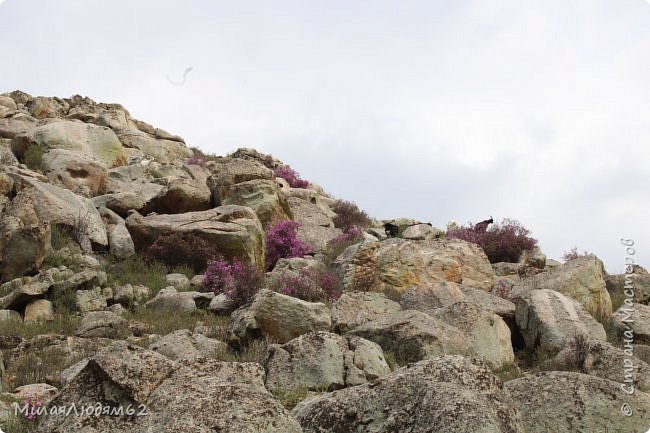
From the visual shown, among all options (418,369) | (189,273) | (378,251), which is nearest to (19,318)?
(189,273)

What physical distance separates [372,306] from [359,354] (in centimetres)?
398

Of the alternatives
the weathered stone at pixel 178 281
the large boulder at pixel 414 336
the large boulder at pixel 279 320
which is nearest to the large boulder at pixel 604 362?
the large boulder at pixel 414 336

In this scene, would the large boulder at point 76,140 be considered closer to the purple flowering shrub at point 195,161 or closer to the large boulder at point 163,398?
the purple flowering shrub at point 195,161

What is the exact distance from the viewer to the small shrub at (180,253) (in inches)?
691

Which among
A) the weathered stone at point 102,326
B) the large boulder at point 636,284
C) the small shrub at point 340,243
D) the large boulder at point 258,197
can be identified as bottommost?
the weathered stone at point 102,326

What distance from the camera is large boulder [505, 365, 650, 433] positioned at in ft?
24.1

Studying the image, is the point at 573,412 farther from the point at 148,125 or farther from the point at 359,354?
the point at 148,125

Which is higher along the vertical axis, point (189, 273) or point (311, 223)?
point (311, 223)

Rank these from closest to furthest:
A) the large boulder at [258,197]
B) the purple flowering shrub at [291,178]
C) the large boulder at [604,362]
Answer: the large boulder at [604,362]
the large boulder at [258,197]
the purple flowering shrub at [291,178]

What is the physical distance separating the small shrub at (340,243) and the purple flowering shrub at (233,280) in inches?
141

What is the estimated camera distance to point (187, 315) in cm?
Answer: 1375

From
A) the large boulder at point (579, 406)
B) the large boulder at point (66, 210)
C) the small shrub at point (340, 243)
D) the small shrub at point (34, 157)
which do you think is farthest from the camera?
the small shrub at point (34, 157)

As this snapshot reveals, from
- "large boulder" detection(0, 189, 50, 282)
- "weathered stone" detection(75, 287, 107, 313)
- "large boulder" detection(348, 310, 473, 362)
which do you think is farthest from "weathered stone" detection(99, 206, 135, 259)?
"large boulder" detection(348, 310, 473, 362)

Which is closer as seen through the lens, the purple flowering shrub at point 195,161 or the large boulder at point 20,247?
the large boulder at point 20,247
